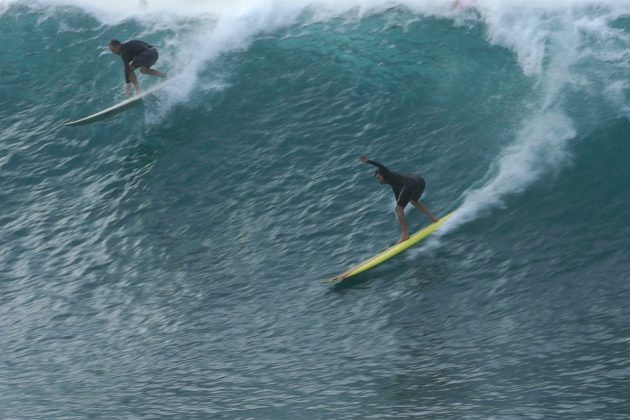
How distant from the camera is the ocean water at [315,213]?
1975 centimetres

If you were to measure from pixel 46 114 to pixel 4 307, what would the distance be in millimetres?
8381

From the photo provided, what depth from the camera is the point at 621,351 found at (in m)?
18.8

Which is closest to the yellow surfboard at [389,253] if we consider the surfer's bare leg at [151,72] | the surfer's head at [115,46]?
the surfer's head at [115,46]

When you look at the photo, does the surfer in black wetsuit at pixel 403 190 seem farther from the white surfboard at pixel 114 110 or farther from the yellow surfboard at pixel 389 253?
the white surfboard at pixel 114 110

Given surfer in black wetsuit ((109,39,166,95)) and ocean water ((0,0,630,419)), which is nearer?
ocean water ((0,0,630,419))

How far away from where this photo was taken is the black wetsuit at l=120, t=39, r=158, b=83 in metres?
28.9

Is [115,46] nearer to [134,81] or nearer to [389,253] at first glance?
[134,81]

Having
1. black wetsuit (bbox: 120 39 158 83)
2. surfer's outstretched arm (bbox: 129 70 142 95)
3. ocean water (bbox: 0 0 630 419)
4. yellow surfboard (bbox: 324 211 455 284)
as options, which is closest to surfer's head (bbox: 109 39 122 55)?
black wetsuit (bbox: 120 39 158 83)

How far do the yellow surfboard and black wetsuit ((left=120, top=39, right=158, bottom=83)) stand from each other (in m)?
9.39

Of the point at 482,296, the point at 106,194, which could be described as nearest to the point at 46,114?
the point at 106,194

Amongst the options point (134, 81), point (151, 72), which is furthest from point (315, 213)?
point (134, 81)

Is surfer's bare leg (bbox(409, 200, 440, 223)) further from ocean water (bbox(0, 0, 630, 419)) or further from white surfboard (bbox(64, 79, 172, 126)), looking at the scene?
white surfboard (bbox(64, 79, 172, 126))

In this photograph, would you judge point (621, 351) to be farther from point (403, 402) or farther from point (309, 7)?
point (309, 7)

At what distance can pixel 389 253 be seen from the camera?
22703 mm
